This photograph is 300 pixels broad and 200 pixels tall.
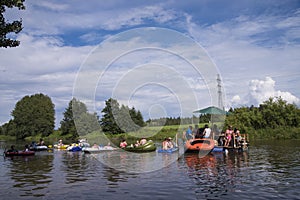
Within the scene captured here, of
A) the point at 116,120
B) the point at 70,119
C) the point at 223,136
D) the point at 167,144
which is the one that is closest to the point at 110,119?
the point at 116,120

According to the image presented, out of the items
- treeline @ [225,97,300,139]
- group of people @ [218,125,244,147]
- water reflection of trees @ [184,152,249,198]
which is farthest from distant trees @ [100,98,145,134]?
water reflection of trees @ [184,152,249,198]

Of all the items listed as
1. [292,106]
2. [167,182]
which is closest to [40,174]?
[167,182]

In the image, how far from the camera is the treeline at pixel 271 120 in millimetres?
55906

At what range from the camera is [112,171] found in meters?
18.8

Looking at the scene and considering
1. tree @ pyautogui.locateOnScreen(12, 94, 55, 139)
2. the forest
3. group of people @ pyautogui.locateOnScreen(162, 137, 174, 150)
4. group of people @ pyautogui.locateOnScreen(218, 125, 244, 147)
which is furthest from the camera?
tree @ pyautogui.locateOnScreen(12, 94, 55, 139)

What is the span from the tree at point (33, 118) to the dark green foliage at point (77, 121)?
734 centimetres

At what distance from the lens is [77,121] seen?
8750 centimetres

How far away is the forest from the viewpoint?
5788cm

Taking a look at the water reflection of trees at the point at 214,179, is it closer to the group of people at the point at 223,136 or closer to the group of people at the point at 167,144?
the group of people at the point at 223,136

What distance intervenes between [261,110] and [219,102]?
30.5 metres

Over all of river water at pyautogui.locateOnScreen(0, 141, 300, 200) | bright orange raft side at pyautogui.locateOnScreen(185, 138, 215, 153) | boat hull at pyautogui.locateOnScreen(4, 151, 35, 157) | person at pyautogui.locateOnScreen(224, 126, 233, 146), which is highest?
person at pyautogui.locateOnScreen(224, 126, 233, 146)

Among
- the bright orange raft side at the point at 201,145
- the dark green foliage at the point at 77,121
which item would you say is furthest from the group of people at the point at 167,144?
the dark green foliage at the point at 77,121

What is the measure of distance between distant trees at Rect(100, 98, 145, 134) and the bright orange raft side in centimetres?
5013

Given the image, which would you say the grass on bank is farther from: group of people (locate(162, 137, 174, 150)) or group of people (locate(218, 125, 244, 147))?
group of people (locate(218, 125, 244, 147))
